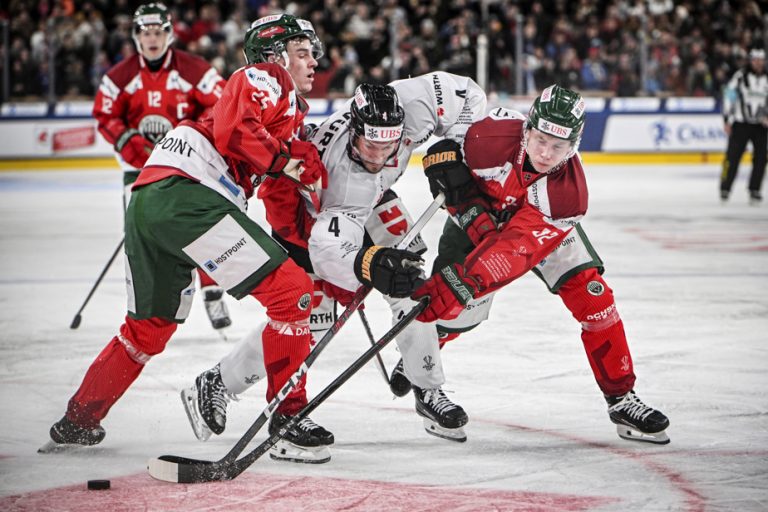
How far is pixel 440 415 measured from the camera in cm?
338

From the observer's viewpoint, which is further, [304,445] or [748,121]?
[748,121]

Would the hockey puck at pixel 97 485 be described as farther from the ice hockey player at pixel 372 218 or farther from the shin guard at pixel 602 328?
the shin guard at pixel 602 328

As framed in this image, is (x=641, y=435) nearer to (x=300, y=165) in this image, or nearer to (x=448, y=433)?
(x=448, y=433)

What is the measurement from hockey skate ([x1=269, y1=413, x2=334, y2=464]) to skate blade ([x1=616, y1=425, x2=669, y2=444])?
2.94 ft

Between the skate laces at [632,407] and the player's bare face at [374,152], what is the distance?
3.41ft

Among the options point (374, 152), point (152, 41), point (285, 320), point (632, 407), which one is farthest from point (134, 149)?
point (632, 407)

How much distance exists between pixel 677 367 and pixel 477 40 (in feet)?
30.3

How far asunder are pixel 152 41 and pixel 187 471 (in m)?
3.04

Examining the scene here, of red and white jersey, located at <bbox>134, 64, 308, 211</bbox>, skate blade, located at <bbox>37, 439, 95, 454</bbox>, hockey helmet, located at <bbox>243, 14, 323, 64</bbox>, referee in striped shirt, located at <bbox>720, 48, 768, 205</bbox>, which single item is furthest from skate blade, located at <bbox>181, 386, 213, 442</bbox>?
referee in striped shirt, located at <bbox>720, 48, 768, 205</bbox>

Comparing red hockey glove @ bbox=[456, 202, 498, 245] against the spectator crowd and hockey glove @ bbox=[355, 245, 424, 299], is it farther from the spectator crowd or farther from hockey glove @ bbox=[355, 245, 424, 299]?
the spectator crowd

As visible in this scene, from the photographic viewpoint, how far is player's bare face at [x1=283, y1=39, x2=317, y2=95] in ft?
11.5

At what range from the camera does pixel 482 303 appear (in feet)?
11.9

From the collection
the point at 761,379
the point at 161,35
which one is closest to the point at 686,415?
the point at 761,379

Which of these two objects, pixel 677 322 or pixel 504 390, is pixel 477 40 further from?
pixel 504 390
